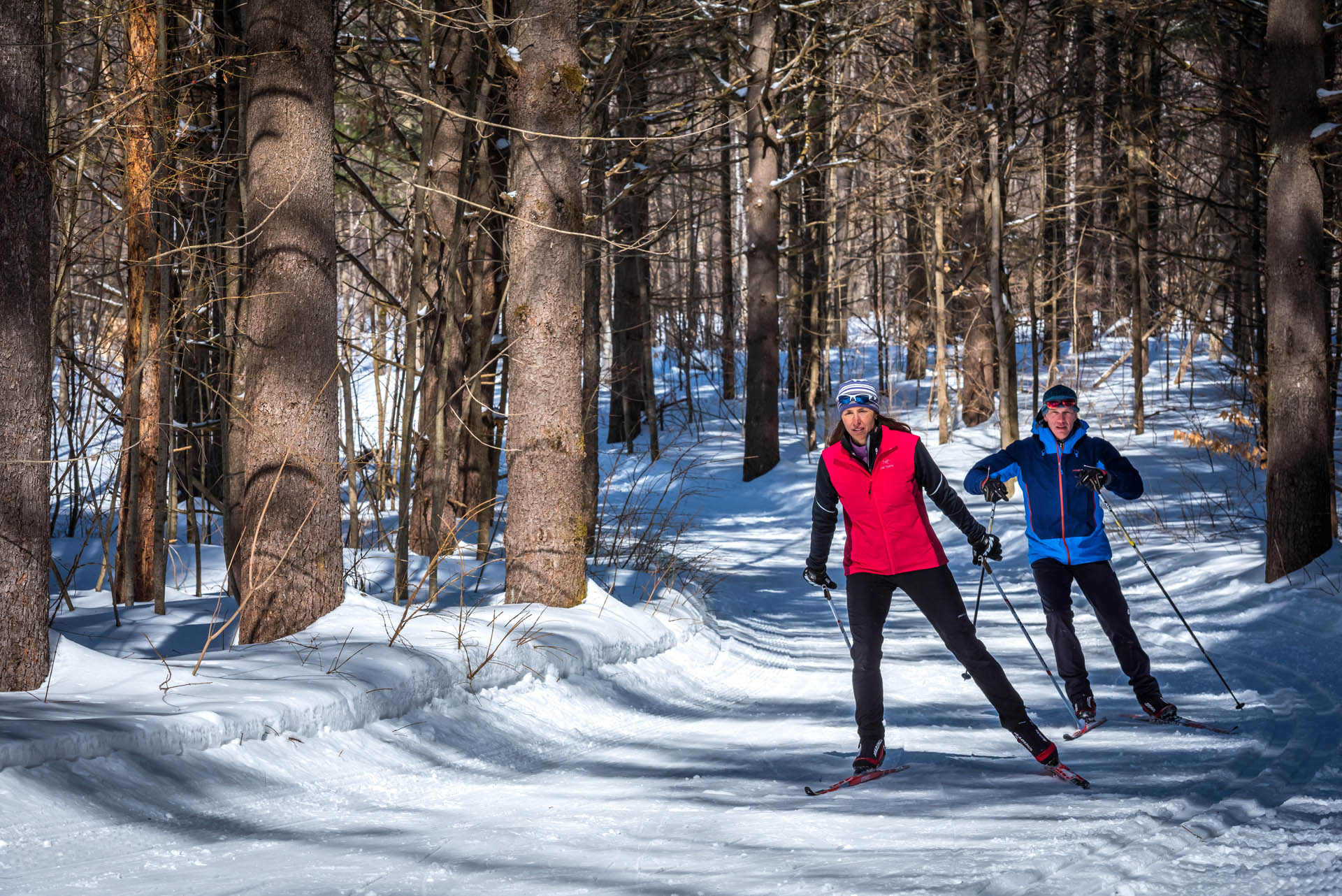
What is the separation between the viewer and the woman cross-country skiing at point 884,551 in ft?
17.8

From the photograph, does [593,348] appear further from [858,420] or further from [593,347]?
[858,420]

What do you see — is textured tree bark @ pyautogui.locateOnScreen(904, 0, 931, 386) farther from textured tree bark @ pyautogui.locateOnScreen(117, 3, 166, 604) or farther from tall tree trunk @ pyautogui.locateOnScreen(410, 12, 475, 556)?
textured tree bark @ pyautogui.locateOnScreen(117, 3, 166, 604)

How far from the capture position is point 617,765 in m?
5.63

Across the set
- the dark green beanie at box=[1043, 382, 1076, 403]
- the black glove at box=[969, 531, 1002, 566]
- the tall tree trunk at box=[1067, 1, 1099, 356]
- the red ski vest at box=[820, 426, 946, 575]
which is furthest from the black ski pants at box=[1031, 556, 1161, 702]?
the tall tree trunk at box=[1067, 1, 1099, 356]

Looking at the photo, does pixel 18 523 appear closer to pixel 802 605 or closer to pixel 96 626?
pixel 96 626

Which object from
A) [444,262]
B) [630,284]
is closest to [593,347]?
[444,262]

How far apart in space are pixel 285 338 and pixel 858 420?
3.62 metres

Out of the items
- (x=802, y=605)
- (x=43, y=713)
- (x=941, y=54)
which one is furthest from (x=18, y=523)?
(x=941, y=54)

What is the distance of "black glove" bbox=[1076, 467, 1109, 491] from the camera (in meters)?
6.65

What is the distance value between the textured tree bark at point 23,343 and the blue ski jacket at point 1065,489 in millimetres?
5107

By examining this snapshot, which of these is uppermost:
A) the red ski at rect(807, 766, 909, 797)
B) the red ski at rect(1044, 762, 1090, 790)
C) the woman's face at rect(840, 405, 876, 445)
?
the woman's face at rect(840, 405, 876, 445)

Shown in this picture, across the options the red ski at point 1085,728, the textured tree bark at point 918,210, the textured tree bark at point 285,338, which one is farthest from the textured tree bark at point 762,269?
the red ski at point 1085,728

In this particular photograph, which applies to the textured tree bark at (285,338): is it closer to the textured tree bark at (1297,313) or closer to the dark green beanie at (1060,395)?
the dark green beanie at (1060,395)

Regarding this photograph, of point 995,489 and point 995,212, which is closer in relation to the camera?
point 995,489
